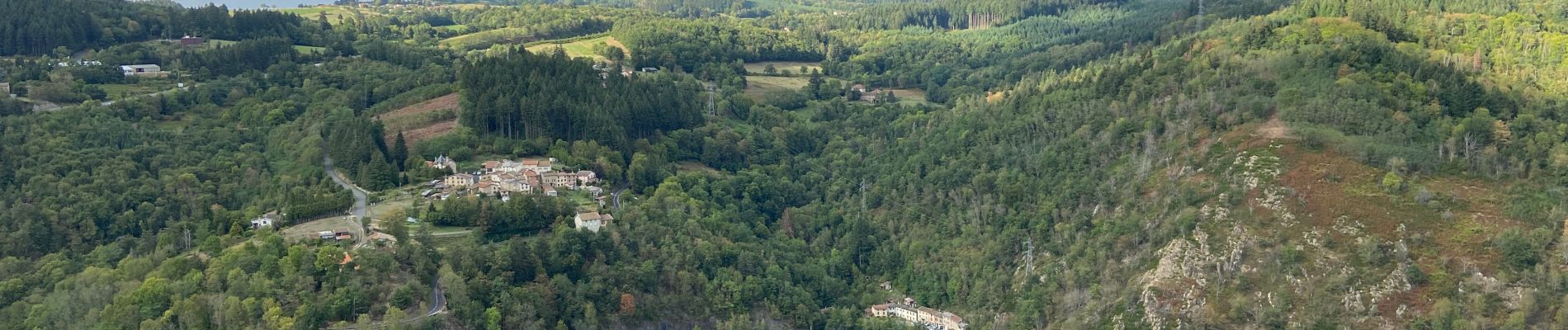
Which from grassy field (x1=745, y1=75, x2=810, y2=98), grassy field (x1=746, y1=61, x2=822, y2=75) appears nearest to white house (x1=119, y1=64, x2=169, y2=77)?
grassy field (x1=745, y1=75, x2=810, y2=98)

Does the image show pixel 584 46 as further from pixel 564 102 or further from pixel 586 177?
pixel 586 177

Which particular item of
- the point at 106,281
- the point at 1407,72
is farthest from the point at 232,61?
the point at 1407,72

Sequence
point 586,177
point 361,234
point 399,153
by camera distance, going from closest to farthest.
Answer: point 361,234
point 586,177
point 399,153

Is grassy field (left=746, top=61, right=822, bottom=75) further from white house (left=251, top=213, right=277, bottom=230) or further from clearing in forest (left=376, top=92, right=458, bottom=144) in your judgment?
white house (left=251, top=213, right=277, bottom=230)

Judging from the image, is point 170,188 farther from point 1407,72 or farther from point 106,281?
point 1407,72

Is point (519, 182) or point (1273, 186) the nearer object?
point (1273, 186)

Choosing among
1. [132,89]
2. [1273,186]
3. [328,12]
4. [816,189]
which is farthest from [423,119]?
[328,12]
